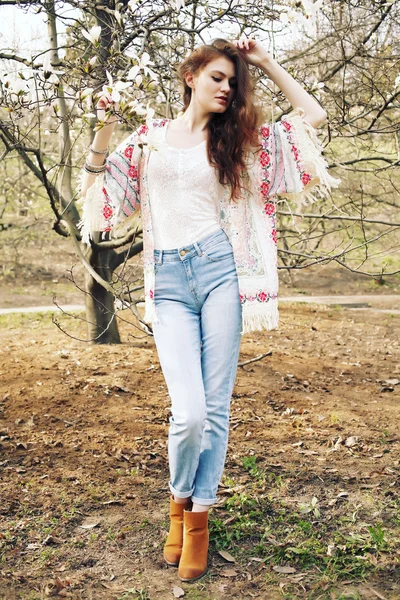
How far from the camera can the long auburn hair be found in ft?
9.27

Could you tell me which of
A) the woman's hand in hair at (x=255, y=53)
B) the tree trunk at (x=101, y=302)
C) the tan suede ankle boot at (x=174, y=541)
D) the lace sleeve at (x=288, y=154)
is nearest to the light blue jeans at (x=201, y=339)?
the tan suede ankle boot at (x=174, y=541)

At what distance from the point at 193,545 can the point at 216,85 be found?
1905 mm

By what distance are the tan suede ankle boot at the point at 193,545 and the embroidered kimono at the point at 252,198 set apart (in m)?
0.80

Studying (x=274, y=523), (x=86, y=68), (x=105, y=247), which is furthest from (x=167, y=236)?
(x=105, y=247)

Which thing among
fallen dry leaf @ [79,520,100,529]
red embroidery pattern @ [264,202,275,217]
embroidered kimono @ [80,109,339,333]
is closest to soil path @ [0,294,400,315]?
fallen dry leaf @ [79,520,100,529]

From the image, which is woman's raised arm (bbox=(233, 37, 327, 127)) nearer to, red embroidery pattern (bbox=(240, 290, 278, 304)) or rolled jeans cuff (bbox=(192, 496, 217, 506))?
red embroidery pattern (bbox=(240, 290, 278, 304))

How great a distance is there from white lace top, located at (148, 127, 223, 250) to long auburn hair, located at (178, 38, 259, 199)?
0.17ft

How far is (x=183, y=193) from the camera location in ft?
9.30

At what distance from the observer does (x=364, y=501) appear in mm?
3578

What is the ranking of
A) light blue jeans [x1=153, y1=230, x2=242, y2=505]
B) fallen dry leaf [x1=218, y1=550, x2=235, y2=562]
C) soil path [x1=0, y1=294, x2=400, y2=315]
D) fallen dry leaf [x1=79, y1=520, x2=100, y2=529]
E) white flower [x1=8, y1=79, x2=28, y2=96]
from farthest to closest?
1. soil path [x1=0, y1=294, x2=400, y2=315]
2. fallen dry leaf [x1=79, y1=520, x2=100, y2=529]
3. white flower [x1=8, y1=79, x2=28, y2=96]
4. fallen dry leaf [x1=218, y1=550, x2=235, y2=562]
5. light blue jeans [x1=153, y1=230, x2=242, y2=505]

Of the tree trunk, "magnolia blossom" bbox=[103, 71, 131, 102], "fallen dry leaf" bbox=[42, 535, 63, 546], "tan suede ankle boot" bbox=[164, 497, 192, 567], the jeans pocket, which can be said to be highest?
"magnolia blossom" bbox=[103, 71, 131, 102]

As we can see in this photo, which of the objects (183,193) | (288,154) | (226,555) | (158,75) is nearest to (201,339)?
(183,193)

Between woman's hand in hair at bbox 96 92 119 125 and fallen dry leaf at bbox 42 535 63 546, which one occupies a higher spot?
woman's hand in hair at bbox 96 92 119 125

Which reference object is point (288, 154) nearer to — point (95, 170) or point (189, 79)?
point (189, 79)
